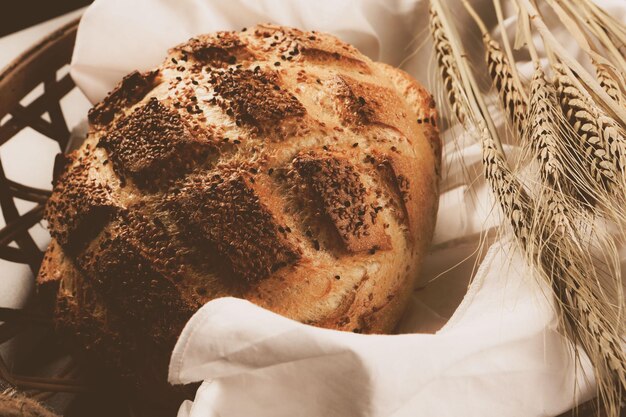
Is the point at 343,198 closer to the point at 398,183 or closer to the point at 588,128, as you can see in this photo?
the point at 398,183

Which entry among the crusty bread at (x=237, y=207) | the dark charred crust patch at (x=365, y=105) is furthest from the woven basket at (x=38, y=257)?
the dark charred crust patch at (x=365, y=105)

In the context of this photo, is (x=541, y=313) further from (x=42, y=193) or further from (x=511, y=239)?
(x=42, y=193)

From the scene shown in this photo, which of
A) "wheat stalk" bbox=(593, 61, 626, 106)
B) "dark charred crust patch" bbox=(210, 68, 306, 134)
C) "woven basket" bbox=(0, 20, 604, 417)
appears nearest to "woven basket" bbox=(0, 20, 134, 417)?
"woven basket" bbox=(0, 20, 604, 417)

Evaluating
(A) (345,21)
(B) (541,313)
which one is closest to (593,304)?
(B) (541,313)

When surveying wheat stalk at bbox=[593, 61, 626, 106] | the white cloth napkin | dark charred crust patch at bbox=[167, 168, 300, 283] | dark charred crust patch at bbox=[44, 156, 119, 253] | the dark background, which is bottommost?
the white cloth napkin

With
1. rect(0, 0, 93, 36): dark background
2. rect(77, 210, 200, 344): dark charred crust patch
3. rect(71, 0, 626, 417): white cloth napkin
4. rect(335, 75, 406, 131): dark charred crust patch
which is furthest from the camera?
rect(0, 0, 93, 36): dark background

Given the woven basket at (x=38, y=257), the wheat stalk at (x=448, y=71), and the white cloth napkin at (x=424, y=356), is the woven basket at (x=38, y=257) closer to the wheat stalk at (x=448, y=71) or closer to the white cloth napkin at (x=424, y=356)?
the white cloth napkin at (x=424, y=356)

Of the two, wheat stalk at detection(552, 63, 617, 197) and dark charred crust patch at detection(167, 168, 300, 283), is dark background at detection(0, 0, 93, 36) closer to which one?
dark charred crust patch at detection(167, 168, 300, 283)
